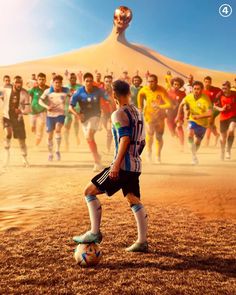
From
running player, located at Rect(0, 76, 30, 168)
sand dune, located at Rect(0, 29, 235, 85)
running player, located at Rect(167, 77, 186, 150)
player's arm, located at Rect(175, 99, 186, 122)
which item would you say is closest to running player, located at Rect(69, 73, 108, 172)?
running player, located at Rect(0, 76, 30, 168)

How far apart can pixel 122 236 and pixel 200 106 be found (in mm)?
7247

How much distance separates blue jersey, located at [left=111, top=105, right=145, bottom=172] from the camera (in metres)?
4.04

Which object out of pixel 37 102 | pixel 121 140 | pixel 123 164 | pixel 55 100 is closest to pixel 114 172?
pixel 123 164

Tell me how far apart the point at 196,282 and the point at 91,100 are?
696 cm

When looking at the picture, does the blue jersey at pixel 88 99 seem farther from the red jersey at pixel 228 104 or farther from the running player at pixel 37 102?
the red jersey at pixel 228 104

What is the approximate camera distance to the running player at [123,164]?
13.3 ft

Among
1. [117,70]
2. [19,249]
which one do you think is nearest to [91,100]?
[19,249]

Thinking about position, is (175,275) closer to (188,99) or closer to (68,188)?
(68,188)

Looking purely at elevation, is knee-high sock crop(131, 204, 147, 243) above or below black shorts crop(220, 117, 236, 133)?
below

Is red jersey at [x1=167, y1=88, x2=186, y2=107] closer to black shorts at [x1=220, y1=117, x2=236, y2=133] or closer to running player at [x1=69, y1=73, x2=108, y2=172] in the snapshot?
black shorts at [x1=220, y1=117, x2=236, y2=133]

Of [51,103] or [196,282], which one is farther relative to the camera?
[51,103]

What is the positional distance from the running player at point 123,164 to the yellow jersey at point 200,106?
7615 millimetres

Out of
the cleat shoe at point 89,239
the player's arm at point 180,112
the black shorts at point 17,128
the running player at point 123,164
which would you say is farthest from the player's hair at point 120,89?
the player's arm at point 180,112

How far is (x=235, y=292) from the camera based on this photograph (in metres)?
3.44
